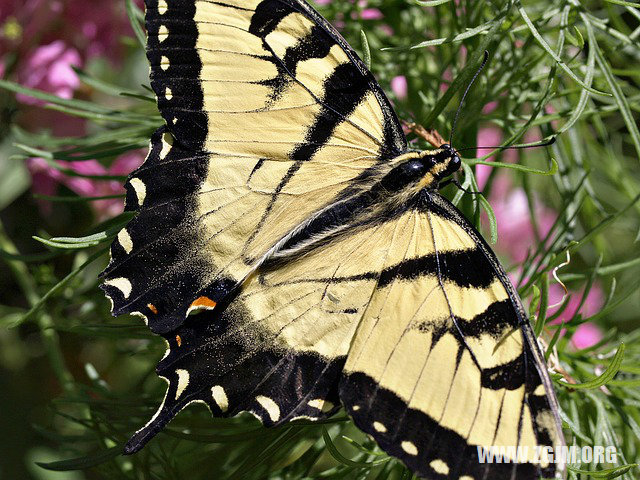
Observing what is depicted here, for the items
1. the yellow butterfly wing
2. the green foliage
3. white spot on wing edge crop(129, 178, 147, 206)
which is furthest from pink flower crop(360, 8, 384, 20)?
white spot on wing edge crop(129, 178, 147, 206)

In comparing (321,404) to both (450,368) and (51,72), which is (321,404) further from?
(51,72)

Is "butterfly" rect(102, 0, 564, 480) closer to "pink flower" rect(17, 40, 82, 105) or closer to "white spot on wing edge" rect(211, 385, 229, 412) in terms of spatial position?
"white spot on wing edge" rect(211, 385, 229, 412)

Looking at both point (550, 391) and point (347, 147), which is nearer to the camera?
point (550, 391)

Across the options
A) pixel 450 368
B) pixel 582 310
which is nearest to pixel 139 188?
pixel 450 368

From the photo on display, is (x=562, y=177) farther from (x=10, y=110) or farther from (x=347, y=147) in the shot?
(x=10, y=110)

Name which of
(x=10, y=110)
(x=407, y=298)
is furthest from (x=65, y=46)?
(x=407, y=298)
